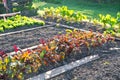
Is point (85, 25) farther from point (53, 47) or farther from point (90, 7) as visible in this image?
point (90, 7)

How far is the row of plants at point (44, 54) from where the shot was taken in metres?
6.68

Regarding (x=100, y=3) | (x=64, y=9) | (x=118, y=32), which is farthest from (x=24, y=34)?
(x=100, y=3)

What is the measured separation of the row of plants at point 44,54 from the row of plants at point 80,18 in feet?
5.01

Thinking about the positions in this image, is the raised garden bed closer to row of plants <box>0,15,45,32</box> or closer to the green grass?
row of plants <box>0,15,45,32</box>

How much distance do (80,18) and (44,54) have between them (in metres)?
5.49

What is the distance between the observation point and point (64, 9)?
12930mm

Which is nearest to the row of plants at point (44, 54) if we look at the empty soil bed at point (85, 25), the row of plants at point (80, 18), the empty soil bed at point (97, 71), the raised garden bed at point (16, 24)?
the empty soil bed at point (97, 71)

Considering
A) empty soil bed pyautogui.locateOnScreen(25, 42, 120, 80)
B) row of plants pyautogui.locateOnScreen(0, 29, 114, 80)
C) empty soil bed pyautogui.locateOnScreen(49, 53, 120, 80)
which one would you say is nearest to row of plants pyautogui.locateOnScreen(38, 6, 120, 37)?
row of plants pyautogui.locateOnScreen(0, 29, 114, 80)

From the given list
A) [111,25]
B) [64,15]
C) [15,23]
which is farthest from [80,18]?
[15,23]

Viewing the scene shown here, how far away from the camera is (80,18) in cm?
1270

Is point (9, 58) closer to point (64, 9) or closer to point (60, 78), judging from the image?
point (60, 78)

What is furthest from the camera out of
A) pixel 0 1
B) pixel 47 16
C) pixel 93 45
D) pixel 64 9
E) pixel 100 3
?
pixel 100 3

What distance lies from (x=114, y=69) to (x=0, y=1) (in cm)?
910

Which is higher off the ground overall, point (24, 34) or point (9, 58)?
point (9, 58)
